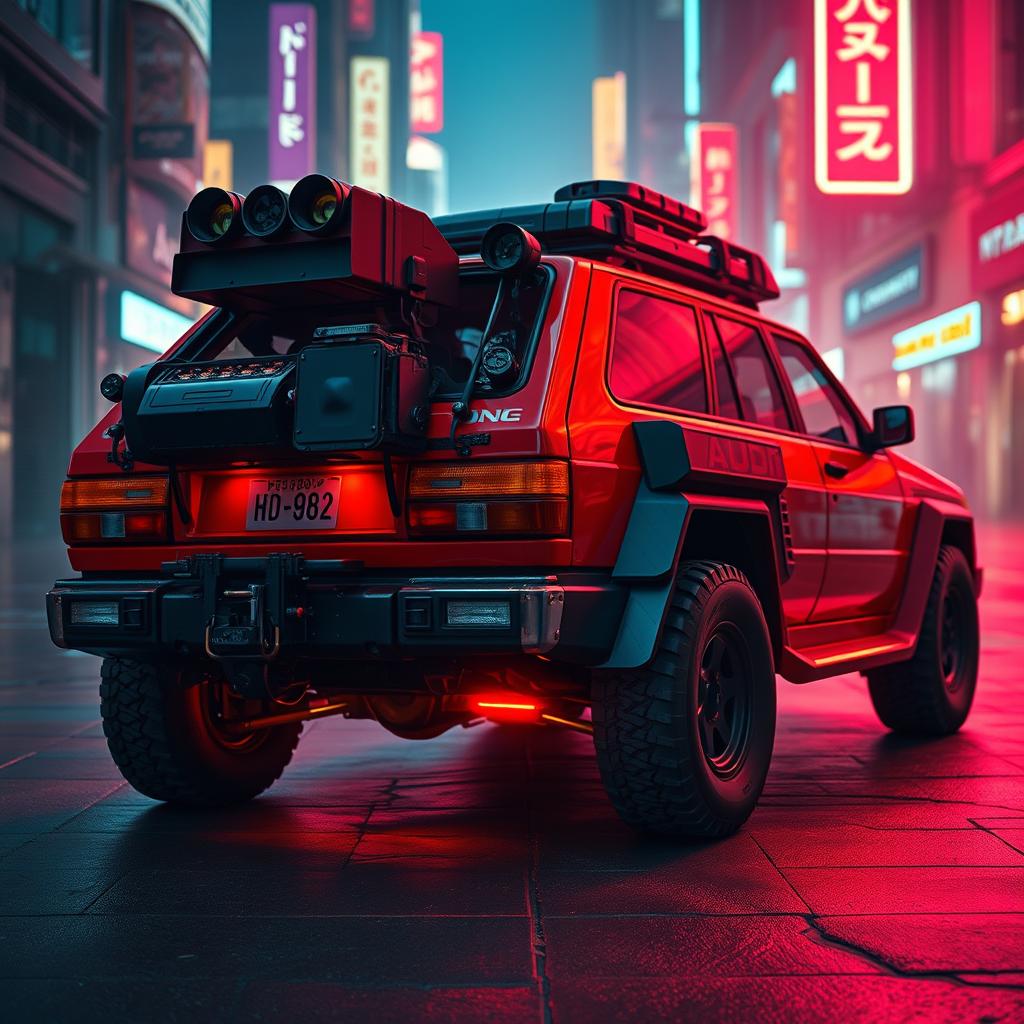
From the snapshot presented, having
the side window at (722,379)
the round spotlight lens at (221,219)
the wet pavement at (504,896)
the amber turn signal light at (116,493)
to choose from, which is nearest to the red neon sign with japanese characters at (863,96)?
the wet pavement at (504,896)

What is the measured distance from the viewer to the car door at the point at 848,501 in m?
6.19

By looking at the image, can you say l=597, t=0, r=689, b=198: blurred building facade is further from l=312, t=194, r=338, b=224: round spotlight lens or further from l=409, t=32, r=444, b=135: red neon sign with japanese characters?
l=312, t=194, r=338, b=224: round spotlight lens

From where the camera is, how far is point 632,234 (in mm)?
5367

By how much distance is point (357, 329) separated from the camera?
4.51 metres

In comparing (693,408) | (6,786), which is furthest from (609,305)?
(6,786)

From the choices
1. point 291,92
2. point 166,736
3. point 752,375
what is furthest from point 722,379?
point 291,92

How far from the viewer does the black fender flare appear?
4531 mm

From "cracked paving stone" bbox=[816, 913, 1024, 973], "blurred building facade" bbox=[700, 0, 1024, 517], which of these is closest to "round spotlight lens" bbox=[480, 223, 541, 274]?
"cracked paving stone" bbox=[816, 913, 1024, 973]

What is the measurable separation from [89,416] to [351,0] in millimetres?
49193

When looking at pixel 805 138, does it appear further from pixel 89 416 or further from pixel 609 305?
pixel 609 305

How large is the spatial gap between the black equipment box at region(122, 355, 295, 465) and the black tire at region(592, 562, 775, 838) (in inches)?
50.9

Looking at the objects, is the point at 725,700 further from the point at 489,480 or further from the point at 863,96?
the point at 863,96

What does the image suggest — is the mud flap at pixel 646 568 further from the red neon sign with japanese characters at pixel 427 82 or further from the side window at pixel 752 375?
the red neon sign with japanese characters at pixel 427 82

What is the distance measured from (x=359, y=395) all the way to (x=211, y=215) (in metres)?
0.96
